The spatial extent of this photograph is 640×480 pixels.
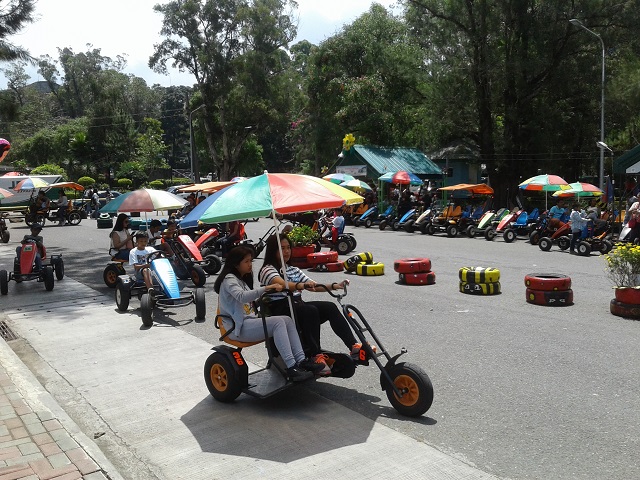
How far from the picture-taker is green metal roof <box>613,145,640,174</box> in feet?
69.9

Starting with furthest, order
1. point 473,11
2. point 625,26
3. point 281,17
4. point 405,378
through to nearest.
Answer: point 281,17 < point 473,11 < point 625,26 < point 405,378

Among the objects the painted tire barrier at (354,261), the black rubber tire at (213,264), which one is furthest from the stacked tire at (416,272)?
the black rubber tire at (213,264)

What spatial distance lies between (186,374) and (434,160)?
34137 millimetres

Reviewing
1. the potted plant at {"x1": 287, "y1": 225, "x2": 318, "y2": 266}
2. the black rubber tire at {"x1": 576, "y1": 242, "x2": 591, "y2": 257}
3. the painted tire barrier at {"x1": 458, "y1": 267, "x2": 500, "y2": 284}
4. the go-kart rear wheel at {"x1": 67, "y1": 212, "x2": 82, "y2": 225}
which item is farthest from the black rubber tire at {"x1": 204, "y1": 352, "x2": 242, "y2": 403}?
the go-kart rear wheel at {"x1": 67, "y1": 212, "x2": 82, "y2": 225}

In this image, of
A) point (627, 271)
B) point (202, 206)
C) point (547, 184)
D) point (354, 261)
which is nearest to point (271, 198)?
point (202, 206)

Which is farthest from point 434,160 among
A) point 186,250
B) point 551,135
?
point 186,250

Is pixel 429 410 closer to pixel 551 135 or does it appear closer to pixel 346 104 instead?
pixel 551 135

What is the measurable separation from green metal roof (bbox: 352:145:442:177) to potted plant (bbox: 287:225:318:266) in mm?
17285

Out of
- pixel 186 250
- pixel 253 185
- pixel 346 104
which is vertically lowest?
pixel 186 250

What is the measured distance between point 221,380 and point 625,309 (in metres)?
6.26

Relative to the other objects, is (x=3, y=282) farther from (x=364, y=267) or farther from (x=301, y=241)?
(x=364, y=267)

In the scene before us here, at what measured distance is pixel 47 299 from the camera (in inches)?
439

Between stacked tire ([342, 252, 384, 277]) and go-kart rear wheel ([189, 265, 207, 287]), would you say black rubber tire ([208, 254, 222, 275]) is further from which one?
stacked tire ([342, 252, 384, 277])

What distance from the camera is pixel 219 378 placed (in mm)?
5582
